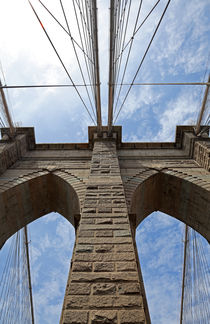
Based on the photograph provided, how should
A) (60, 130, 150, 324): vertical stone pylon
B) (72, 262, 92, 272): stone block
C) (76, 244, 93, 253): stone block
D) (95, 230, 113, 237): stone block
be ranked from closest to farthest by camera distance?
(60, 130, 150, 324): vertical stone pylon
(72, 262, 92, 272): stone block
(76, 244, 93, 253): stone block
(95, 230, 113, 237): stone block

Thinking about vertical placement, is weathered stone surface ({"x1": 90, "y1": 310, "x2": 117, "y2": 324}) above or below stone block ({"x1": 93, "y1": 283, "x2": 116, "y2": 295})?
above

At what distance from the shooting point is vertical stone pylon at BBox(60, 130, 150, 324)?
221cm

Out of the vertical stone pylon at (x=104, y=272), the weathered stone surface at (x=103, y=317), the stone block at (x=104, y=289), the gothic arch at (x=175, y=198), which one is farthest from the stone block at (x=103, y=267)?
the gothic arch at (x=175, y=198)

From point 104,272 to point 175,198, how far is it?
504cm

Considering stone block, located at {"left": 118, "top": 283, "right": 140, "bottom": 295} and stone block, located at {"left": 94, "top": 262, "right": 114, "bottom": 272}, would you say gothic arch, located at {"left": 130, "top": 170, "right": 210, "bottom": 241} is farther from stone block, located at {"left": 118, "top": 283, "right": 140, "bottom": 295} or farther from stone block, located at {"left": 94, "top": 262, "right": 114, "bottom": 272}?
stone block, located at {"left": 118, "top": 283, "right": 140, "bottom": 295}

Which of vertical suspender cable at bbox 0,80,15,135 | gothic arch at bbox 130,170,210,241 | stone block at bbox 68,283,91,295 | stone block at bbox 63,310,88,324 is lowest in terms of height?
gothic arch at bbox 130,170,210,241

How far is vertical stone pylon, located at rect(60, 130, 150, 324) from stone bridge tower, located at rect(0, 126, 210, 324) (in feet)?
0.03

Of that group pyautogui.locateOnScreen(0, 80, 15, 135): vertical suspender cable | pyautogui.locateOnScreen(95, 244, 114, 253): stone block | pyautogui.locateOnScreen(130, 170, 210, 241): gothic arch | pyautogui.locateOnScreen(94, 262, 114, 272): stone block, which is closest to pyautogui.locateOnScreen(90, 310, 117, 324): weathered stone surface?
pyautogui.locateOnScreen(94, 262, 114, 272): stone block

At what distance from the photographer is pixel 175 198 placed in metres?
7.19

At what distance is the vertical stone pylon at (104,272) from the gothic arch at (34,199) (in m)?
2.20

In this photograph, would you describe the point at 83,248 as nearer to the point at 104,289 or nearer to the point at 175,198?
the point at 104,289

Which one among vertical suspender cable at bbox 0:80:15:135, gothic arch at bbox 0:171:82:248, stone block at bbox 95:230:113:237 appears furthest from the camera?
vertical suspender cable at bbox 0:80:15:135

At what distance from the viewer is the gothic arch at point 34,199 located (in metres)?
6.29

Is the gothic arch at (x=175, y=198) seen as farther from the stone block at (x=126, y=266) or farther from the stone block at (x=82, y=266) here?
the stone block at (x=82, y=266)
